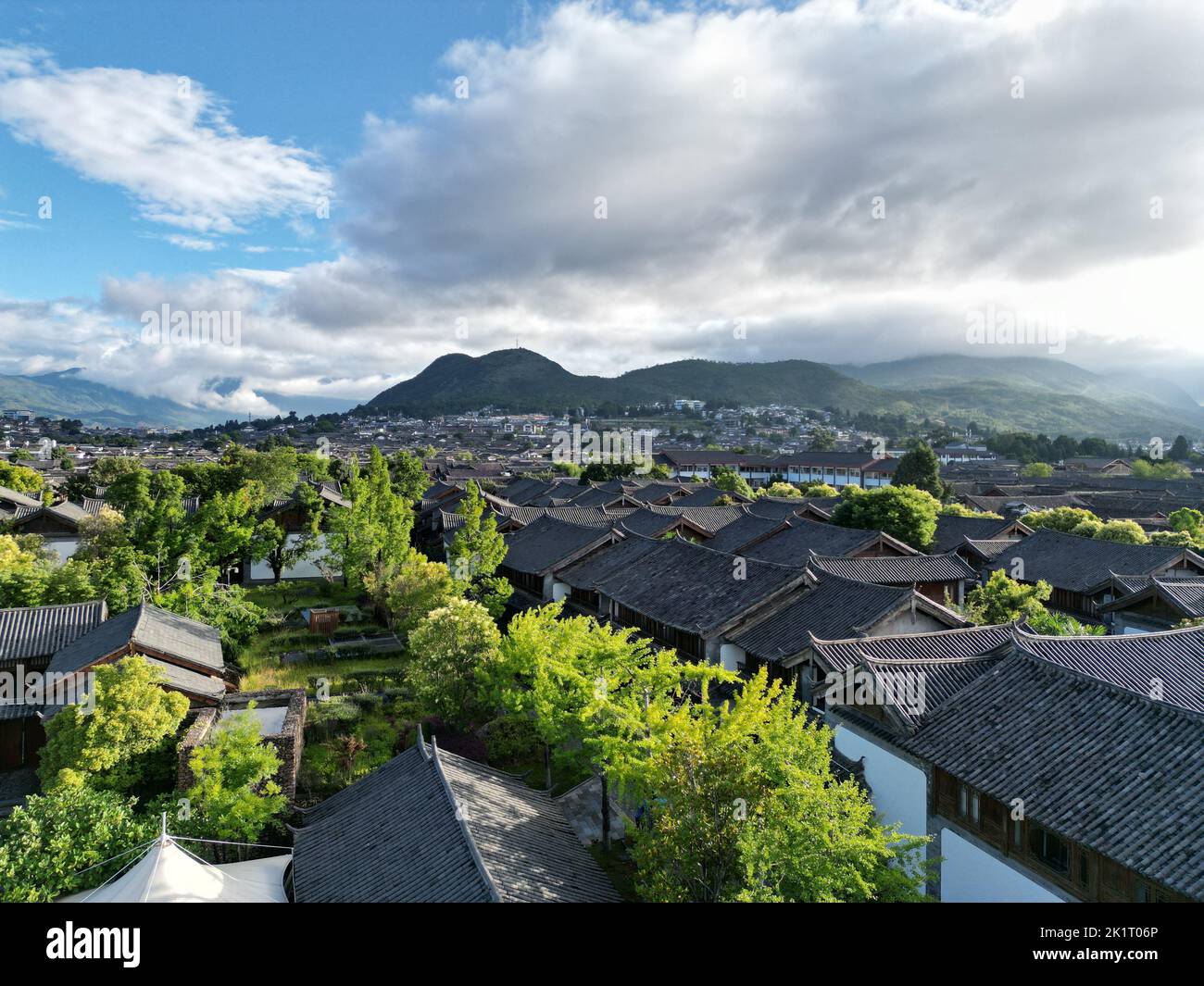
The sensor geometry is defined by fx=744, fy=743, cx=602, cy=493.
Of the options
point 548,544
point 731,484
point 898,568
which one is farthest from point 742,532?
point 731,484

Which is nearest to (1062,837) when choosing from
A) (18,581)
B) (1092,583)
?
(1092,583)

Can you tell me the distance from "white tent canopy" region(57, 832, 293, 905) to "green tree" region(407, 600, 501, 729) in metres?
8.75

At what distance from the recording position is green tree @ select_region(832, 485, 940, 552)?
54.8 m

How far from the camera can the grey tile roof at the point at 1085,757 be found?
45.1ft

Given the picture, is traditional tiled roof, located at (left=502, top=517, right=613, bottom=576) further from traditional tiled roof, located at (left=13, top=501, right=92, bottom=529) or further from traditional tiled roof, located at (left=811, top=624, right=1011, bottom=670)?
traditional tiled roof, located at (left=13, top=501, right=92, bottom=529)

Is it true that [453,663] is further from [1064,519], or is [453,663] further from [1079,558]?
[1064,519]

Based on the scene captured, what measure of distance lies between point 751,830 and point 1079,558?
43690 millimetres

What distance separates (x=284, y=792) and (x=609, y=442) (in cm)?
14599

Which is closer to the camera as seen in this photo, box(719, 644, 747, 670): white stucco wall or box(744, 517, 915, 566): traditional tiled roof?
box(719, 644, 747, 670): white stucco wall

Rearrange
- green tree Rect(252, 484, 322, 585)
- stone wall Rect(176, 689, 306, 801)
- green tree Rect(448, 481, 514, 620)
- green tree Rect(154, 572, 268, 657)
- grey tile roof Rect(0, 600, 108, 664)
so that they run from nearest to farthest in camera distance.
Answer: stone wall Rect(176, 689, 306, 801) → grey tile roof Rect(0, 600, 108, 664) → green tree Rect(154, 572, 268, 657) → green tree Rect(448, 481, 514, 620) → green tree Rect(252, 484, 322, 585)

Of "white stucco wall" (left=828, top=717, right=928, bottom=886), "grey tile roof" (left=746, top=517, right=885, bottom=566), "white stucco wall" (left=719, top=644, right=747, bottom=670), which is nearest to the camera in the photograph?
"white stucco wall" (left=828, top=717, right=928, bottom=886)

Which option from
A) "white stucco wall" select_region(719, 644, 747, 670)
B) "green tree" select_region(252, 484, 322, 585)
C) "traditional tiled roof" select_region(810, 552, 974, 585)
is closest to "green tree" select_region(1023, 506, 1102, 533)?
"traditional tiled roof" select_region(810, 552, 974, 585)

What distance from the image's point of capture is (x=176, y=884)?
15367 millimetres
